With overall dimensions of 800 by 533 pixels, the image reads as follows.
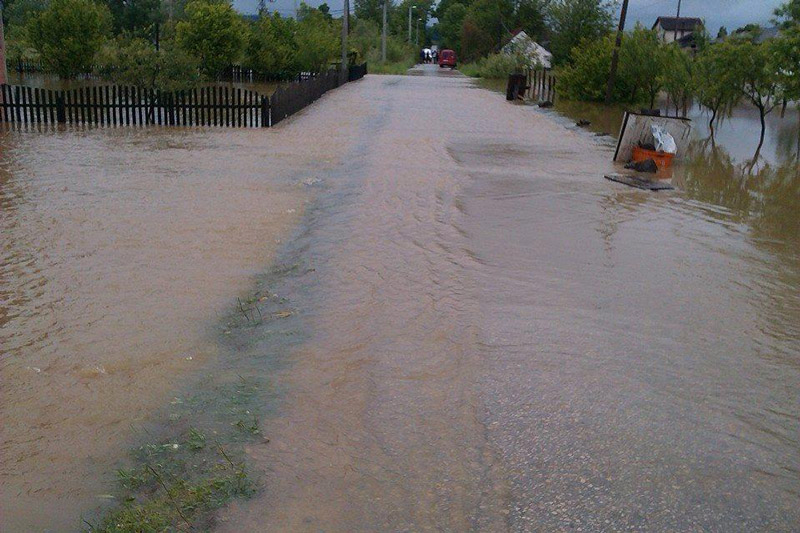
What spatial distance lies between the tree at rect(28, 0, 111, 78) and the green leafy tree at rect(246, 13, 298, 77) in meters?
9.21

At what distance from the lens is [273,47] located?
4356 cm

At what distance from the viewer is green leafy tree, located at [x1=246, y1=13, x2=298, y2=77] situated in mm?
43531

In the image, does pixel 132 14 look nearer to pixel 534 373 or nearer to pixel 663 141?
pixel 663 141

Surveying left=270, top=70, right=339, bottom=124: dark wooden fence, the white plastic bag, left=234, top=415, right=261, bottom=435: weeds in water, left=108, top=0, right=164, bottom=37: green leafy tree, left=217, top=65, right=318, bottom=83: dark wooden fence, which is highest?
left=108, top=0, right=164, bottom=37: green leafy tree

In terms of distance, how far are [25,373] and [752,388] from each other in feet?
16.3

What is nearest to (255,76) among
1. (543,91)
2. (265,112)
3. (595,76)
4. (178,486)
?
(543,91)

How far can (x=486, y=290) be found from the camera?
7.22 metres

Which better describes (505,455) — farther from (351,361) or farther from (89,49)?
(89,49)

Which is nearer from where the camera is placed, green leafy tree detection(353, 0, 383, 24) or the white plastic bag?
the white plastic bag

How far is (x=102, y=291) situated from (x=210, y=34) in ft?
111

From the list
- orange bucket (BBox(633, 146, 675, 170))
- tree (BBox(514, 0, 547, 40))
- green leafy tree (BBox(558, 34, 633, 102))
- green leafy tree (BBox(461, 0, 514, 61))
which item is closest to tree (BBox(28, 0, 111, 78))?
green leafy tree (BBox(558, 34, 633, 102))

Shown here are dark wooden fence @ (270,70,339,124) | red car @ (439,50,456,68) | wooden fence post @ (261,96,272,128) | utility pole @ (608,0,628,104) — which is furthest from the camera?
red car @ (439,50,456,68)

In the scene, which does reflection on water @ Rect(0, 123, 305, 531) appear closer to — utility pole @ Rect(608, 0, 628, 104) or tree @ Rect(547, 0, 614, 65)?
utility pole @ Rect(608, 0, 628, 104)

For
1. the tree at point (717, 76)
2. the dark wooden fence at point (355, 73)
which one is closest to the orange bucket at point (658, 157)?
the tree at point (717, 76)
